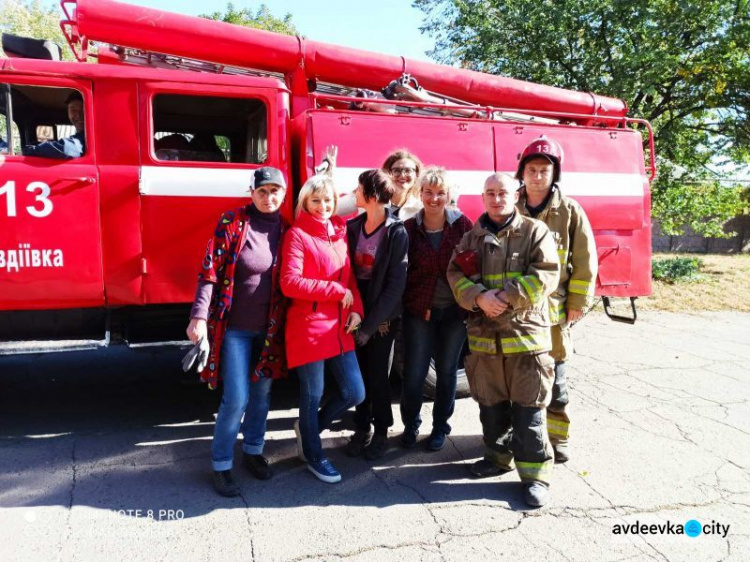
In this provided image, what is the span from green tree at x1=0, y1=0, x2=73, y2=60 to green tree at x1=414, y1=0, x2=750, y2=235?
52.9 ft

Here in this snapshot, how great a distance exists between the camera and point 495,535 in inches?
105

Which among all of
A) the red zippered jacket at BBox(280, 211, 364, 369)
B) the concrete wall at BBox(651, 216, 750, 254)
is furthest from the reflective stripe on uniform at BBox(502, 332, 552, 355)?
the concrete wall at BBox(651, 216, 750, 254)

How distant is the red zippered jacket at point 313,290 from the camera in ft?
9.34

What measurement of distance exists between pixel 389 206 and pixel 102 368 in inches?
140

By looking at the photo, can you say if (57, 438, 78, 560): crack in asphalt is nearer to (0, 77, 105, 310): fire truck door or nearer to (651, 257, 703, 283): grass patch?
(0, 77, 105, 310): fire truck door

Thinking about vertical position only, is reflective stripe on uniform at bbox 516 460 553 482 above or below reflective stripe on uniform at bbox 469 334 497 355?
below

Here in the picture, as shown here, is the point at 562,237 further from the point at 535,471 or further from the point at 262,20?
the point at 262,20

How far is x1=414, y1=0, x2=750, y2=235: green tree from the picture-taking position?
8.48 metres

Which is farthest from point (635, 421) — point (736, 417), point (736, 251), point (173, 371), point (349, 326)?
point (736, 251)

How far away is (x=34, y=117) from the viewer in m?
3.85

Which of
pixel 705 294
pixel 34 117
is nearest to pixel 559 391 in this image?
pixel 34 117

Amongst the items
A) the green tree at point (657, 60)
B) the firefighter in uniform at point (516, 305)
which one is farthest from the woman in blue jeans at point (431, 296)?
the green tree at point (657, 60)

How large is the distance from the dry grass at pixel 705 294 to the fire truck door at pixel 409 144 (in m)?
6.12

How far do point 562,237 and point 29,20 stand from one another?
2400 centimetres
